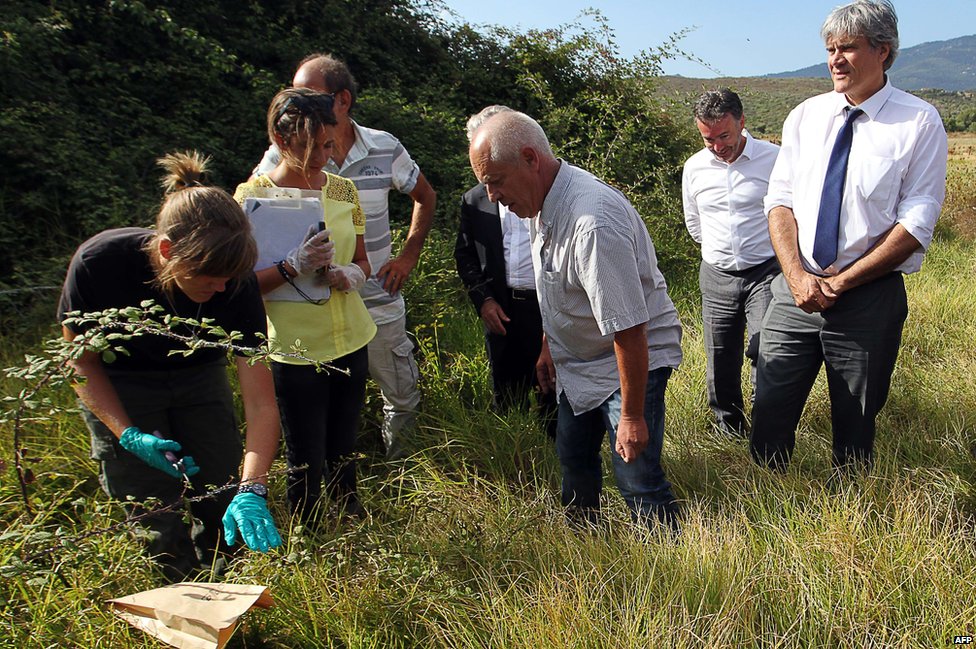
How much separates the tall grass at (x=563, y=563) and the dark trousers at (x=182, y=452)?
13 cm

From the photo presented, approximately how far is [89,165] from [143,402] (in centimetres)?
341

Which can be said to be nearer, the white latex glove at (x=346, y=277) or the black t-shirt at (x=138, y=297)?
the black t-shirt at (x=138, y=297)

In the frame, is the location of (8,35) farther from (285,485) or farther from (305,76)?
(285,485)

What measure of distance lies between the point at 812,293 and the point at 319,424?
6.20 feet

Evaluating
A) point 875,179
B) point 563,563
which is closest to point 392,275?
point 563,563

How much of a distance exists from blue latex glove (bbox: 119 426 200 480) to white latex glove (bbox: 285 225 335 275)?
73 cm

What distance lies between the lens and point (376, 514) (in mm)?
3201

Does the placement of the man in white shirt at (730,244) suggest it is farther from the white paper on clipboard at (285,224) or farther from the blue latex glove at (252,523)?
the blue latex glove at (252,523)

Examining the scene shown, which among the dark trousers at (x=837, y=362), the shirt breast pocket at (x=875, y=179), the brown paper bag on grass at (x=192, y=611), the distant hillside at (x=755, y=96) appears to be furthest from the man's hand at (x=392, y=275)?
the distant hillside at (x=755, y=96)

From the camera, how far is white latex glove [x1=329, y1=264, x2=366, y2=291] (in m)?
2.63

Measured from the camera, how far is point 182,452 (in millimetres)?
2486

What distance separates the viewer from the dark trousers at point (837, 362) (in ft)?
9.06

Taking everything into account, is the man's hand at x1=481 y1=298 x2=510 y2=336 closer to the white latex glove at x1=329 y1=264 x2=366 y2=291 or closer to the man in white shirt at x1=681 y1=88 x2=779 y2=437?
the white latex glove at x1=329 y1=264 x2=366 y2=291

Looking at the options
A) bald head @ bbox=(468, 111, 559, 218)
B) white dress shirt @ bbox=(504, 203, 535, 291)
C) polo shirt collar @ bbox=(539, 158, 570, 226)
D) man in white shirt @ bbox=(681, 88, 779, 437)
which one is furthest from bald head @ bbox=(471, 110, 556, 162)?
man in white shirt @ bbox=(681, 88, 779, 437)
